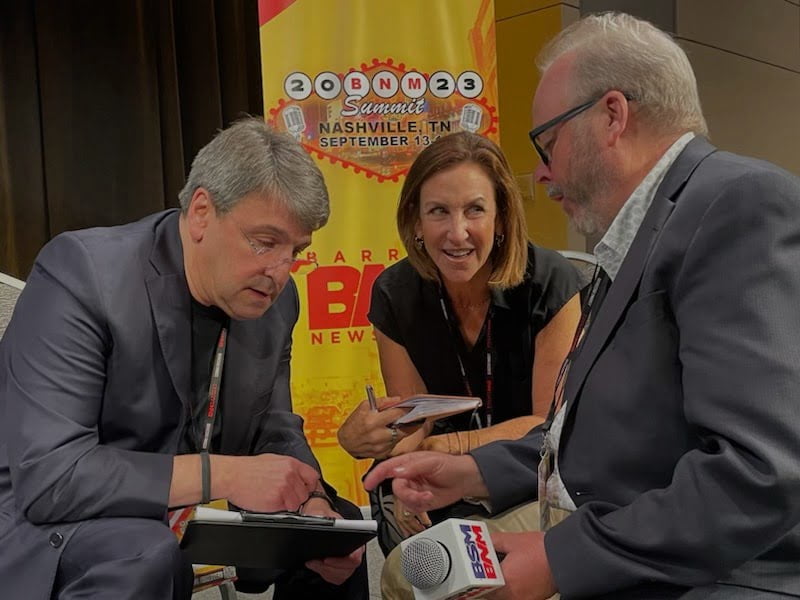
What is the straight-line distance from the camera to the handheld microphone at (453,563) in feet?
3.48

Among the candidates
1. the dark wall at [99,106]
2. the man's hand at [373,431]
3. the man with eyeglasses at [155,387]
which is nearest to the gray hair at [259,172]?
the man with eyeglasses at [155,387]

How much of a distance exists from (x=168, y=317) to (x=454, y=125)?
2.12 meters

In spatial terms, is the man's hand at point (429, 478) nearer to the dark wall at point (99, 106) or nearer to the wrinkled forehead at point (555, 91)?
the wrinkled forehead at point (555, 91)

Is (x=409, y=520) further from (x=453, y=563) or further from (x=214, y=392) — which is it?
(x=453, y=563)

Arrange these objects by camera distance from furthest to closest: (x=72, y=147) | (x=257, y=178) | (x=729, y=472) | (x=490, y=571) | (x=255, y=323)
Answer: (x=72, y=147) → (x=255, y=323) → (x=257, y=178) → (x=490, y=571) → (x=729, y=472)

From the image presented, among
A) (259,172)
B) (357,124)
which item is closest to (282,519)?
(259,172)

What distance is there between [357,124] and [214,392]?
6.39ft

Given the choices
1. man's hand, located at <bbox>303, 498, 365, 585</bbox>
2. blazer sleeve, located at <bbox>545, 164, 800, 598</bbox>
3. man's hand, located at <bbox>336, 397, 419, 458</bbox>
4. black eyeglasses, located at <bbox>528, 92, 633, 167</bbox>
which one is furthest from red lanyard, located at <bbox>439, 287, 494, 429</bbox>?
blazer sleeve, located at <bbox>545, 164, 800, 598</bbox>

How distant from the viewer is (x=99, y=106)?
3883 mm

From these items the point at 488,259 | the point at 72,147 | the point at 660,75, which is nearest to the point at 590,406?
the point at 660,75

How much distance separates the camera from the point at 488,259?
221cm

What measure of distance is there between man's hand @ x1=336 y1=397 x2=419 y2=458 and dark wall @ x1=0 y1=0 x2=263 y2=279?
8.22 feet

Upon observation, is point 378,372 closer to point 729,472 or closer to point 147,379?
point 147,379

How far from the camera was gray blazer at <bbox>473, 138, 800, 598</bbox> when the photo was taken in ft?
3.07
